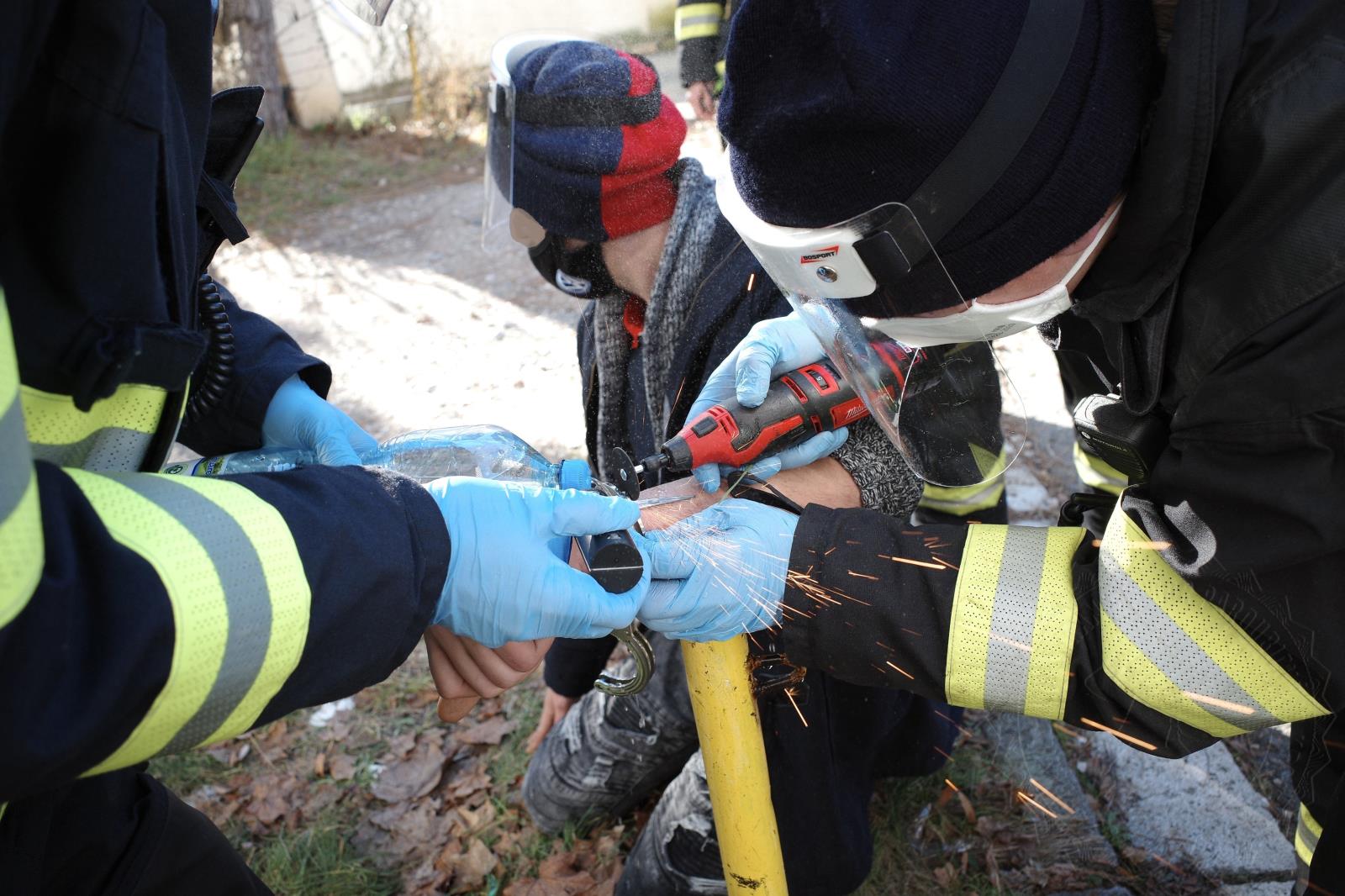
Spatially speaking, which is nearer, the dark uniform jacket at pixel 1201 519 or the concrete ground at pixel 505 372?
the dark uniform jacket at pixel 1201 519

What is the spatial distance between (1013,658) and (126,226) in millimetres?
1729

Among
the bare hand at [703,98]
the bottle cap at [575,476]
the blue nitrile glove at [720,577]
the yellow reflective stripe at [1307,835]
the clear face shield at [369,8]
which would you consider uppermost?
the clear face shield at [369,8]

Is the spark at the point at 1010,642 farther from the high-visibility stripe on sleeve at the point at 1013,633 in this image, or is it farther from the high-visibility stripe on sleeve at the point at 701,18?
the high-visibility stripe on sleeve at the point at 701,18

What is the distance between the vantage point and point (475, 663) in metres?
2.24

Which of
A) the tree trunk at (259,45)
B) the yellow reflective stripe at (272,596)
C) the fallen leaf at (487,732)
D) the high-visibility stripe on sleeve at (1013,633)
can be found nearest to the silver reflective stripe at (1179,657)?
the high-visibility stripe on sleeve at (1013,633)

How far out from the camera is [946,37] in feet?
4.94

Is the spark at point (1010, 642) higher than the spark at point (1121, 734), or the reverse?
the spark at point (1010, 642)

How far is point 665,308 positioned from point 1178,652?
5.03 feet

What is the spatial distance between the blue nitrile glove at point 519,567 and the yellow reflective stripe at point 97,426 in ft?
1.61

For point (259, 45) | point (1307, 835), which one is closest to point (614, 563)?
point (1307, 835)

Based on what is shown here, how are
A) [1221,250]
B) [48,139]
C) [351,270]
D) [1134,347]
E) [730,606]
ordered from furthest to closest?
[351,270], [730,606], [1134,347], [1221,250], [48,139]

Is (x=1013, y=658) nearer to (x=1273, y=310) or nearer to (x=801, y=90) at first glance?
(x=1273, y=310)

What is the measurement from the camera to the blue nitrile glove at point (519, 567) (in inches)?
68.5

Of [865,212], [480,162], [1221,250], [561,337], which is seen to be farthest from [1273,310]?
[480,162]
